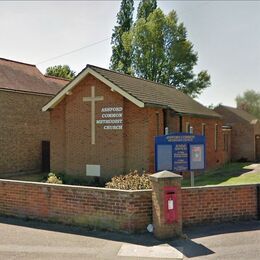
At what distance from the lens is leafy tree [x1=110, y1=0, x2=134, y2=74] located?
44.0 m

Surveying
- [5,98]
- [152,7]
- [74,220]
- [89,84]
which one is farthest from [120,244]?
[152,7]

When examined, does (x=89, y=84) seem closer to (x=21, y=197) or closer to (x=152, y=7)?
(x=21, y=197)

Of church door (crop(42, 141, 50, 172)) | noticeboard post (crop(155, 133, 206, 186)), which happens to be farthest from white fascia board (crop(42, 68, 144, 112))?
church door (crop(42, 141, 50, 172))

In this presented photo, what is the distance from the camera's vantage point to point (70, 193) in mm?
9586

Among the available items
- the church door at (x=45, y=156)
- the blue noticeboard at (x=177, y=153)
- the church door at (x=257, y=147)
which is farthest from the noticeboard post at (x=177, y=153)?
the church door at (x=257, y=147)

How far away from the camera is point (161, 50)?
131 ft

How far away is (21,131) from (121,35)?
2581cm

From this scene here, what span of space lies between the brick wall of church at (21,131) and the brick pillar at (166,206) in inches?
584

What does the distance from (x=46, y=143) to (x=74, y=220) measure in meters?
15.3

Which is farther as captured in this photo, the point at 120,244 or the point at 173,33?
the point at 173,33

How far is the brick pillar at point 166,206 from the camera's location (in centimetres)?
827

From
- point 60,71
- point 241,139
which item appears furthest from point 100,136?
point 60,71

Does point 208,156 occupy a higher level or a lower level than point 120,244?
higher

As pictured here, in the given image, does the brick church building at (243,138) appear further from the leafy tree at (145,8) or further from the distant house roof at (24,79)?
the leafy tree at (145,8)
